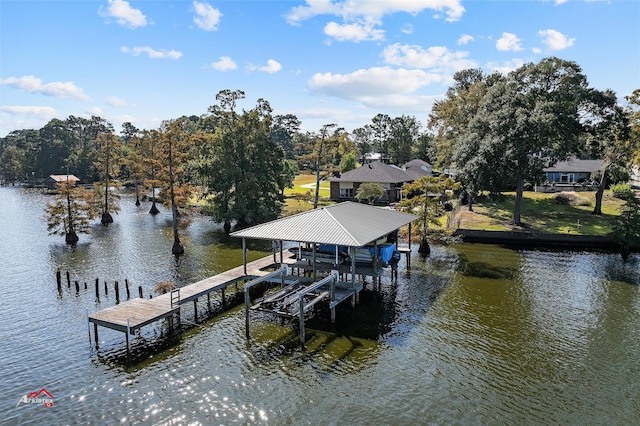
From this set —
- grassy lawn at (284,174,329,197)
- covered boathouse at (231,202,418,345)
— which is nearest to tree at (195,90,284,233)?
covered boathouse at (231,202,418,345)

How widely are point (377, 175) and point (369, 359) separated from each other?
1855 inches

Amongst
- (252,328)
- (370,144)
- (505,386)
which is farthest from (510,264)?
(370,144)

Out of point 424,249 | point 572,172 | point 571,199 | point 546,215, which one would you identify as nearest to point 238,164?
point 424,249

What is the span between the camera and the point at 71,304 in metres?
23.8

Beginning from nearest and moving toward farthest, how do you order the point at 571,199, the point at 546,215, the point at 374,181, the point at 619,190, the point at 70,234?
the point at 70,234 < the point at 546,215 < the point at 571,199 < the point at 619,190 < the point at 374,181

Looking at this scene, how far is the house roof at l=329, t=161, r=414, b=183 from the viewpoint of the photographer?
61.3 meters

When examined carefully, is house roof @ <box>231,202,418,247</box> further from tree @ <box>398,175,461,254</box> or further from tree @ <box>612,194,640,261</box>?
tree @ <box>612,194,640,261</box>

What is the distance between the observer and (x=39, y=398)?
15.0 metres

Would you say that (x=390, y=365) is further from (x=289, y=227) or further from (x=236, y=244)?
(x=236, y=244)

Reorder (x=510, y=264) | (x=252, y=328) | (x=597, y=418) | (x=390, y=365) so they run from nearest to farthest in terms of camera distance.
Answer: (x=597, y=418) → (x=390, y=365) → (x=252, y=328) → (x=510, y=264)

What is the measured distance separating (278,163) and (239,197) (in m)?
6.37

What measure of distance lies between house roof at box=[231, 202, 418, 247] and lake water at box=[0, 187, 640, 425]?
417 cm

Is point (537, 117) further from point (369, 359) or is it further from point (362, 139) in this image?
point (362, 139)

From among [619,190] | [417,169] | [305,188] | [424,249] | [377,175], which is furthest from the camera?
[305,188]
